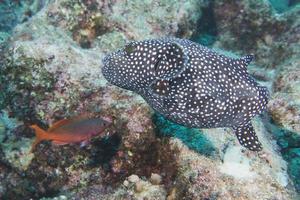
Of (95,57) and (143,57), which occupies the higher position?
(143,57)

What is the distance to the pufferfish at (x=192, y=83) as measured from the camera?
4742 mm

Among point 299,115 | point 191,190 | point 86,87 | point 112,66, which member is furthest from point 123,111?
point 299,115

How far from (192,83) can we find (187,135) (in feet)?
4.95

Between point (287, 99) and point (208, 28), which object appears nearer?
point (287, 99)

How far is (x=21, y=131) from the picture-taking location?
21.9ft

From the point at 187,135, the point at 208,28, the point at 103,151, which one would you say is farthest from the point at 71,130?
the point at 208,28

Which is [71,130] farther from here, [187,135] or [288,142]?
[288,142]

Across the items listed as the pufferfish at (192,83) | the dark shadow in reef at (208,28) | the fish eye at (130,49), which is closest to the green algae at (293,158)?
the pufferfish at (192,83)

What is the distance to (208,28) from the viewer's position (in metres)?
12.6

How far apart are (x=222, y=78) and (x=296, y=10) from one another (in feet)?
25.1

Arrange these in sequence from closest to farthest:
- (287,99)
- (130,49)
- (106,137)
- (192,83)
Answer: (192,83), (130,49), (106,137), (287,99)

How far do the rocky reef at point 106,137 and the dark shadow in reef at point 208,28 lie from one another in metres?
Result: 4.13

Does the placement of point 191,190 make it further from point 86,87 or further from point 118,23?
point 118,23

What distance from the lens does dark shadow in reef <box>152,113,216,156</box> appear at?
19.0 feet
